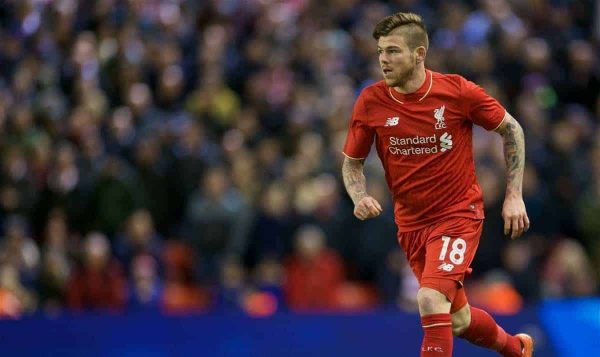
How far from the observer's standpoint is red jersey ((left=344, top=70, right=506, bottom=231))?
7.81 metres

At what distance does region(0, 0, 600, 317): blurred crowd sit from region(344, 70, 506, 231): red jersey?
524cm

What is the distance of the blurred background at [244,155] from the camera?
1321cm

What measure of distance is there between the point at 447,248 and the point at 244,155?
668 centimetres

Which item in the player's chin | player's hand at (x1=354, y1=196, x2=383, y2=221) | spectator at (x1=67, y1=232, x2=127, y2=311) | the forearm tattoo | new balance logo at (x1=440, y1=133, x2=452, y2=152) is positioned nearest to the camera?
player's hand at (x1=354, y1=196, x2=383, y2=221)

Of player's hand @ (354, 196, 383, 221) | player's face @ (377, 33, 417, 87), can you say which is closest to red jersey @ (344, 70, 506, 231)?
player's face @ (377, 33, 417, 87)

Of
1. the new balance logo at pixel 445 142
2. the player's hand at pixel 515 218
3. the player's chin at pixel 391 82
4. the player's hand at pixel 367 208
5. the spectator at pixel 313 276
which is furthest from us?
the spectator at pixel 313 276

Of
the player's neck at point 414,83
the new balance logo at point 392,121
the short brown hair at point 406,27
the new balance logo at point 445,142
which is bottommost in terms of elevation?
the new balance logo at point 445,142

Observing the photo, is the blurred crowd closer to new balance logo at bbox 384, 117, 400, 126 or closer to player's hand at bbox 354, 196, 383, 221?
new balance logo at bbox 384, 117, 400, 126

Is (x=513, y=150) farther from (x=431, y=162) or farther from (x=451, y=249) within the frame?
(x=451, y=249)

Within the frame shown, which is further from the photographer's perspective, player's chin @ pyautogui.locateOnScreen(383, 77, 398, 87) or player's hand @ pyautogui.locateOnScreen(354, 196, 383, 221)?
player's chin @ pyautogui.locateOnScreen(383, 77, 398, 87)

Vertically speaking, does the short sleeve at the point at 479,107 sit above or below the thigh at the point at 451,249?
above

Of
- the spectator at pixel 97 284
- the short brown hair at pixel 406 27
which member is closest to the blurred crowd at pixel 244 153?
the spectator at pixel 97 284

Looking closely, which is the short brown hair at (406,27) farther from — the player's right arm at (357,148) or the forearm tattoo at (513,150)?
the forearm tattoo at (513,150)

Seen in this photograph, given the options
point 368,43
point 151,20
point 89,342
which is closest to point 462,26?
point 368,43
